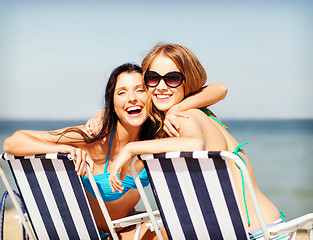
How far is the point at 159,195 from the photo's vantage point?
8.56ft

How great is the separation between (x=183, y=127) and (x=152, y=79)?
601mm

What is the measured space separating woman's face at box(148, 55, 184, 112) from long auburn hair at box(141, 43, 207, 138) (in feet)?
0.09

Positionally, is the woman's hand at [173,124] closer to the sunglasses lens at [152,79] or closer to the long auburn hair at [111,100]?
the sunglasses lens at [152,79]

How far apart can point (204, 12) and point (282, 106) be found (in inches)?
400

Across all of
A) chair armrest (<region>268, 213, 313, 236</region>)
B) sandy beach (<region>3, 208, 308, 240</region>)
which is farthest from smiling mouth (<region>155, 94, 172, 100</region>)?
sandy beach (<region>3, 208, 308, 240</region>)

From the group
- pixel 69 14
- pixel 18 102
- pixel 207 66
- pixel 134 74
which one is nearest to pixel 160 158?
pixel 134 74

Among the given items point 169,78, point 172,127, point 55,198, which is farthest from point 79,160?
point 169,78

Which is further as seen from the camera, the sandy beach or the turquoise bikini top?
the sandy beach

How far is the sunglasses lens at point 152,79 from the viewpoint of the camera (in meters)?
3.08

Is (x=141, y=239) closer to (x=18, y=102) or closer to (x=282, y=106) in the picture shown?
(x=282, y=106)

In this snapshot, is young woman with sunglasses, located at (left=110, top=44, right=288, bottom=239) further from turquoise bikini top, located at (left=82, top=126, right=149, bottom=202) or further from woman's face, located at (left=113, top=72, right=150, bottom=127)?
turquoise bikini top, located at (left=82, top=126, right=149, bottom=202)

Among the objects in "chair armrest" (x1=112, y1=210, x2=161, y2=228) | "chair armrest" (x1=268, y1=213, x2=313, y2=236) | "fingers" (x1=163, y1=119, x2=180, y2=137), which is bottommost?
"chair armrest" (x1=268, y1=213, x2=313, y2=236)

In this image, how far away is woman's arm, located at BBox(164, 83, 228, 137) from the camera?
271 centimetres

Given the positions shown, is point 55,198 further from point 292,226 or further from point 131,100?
point 292,226
